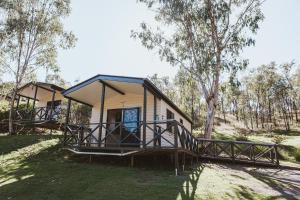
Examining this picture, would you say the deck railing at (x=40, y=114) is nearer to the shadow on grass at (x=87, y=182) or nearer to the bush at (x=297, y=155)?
the shadow on grass at (x=87, y=182)

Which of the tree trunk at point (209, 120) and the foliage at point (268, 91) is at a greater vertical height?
the foliage at point (268, 91)

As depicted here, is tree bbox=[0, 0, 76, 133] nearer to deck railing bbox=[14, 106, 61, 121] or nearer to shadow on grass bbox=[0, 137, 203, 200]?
deck railing bbox=[14, 106, 61, 121]

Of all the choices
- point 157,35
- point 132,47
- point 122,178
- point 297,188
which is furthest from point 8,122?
point 297,188

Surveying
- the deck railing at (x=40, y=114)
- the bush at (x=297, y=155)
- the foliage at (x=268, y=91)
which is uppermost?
the foliage at (x=268, y=91)

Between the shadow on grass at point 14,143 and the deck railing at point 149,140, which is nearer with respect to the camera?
the deck railing at point 149,140

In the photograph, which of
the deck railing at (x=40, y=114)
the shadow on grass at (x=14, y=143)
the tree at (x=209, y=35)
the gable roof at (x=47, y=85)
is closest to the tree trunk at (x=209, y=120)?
the tree at (x=209, y=35)

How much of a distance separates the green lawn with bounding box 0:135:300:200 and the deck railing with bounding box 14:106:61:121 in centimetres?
722

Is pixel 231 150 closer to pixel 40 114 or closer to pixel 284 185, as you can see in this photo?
pixel 284 185

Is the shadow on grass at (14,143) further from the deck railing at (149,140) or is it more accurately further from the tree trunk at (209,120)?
the tree trunk at (209,120)

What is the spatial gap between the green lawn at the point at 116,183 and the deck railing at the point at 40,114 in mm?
7224

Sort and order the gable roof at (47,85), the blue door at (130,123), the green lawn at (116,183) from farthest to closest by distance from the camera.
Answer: the gable roof at (47,85)
the blue door at (130,123)
the green lawn at (116,183)

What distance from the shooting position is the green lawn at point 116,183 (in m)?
6.54

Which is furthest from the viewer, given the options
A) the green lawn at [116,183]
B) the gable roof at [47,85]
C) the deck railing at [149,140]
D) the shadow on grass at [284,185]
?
the gable roof at [47,85]

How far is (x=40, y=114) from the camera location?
1861cm
